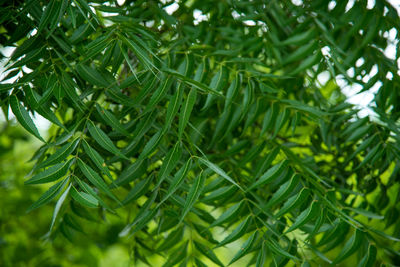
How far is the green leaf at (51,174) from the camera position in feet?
2.95

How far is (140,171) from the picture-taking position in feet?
3.75

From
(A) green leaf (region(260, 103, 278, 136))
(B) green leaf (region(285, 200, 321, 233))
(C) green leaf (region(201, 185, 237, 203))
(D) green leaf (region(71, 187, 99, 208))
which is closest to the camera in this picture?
(D) green leaf (region(71, 187, 99, 208))

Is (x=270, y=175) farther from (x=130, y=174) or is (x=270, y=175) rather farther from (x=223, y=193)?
(x=130, y=174)

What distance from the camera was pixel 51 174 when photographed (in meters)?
0.92

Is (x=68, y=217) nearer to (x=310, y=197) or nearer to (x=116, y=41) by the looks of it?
(x=116, y=41)

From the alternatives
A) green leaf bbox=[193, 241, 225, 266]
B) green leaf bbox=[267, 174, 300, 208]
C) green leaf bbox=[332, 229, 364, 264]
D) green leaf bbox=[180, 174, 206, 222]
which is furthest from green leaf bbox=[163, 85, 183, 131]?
green leaf bbox=[332, 229, 364, 264]

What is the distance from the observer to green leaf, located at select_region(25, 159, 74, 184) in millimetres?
898

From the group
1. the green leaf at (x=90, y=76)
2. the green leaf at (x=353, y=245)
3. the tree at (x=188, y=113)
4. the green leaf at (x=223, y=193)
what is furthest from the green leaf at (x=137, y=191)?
the green leaf at (x=353, y=245)

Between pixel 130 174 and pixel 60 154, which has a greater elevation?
pixel 60 154

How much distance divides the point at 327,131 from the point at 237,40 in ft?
1.77

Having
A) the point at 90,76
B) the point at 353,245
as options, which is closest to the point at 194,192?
the point at 90,76

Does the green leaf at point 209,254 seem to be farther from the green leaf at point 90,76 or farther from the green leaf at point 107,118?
the green leaf at point 90,76

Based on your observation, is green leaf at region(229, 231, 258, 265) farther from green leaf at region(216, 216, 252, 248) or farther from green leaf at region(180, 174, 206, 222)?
green leaf at region(180, 174, 206, 222)

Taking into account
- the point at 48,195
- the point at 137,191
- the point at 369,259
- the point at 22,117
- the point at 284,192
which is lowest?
the point at 369,259
